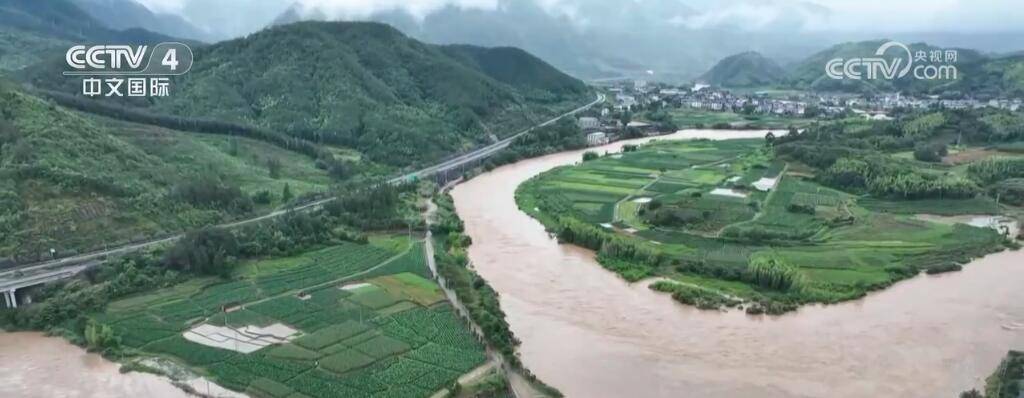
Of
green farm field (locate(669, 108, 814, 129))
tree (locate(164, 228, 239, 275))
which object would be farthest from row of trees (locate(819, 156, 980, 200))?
tree (locate(164, 228, 239, 275))

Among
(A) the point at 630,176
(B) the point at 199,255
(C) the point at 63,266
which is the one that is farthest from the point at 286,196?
(A) the point at 630,176

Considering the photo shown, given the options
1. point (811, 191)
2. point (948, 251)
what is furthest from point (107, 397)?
point (811, 191)

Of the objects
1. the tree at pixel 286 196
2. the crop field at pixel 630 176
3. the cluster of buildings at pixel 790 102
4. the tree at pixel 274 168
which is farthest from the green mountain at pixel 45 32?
the cluster of buildings at pixel 790 102

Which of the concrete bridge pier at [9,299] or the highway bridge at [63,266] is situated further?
the highway bridge at [63,266]

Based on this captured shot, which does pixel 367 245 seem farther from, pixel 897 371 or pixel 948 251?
pixel 948 251

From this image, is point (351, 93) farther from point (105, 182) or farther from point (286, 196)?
point (105, 182)

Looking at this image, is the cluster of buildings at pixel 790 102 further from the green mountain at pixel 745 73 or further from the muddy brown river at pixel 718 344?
the muddy brown river at pixel 718 344

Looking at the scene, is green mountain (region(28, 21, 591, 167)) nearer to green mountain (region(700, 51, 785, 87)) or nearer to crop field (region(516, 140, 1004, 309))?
crop field (region(516, 140, 1004, 309))
